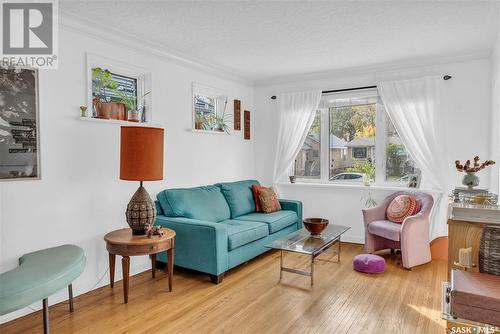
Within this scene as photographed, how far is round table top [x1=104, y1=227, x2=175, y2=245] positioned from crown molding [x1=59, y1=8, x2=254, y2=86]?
1.89m

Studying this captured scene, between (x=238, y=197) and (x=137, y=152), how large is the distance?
183 centimetres

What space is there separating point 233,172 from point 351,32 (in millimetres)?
2702

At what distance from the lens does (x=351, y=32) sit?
317cm

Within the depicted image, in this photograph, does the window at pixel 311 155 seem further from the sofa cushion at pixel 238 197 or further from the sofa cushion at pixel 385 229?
the sofa cushion at pixel 385 229

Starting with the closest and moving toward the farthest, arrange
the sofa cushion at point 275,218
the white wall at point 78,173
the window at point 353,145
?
1. the white wall at point 78,173
2. the sofa cushion at point 275,218
3. the window at point 353,145

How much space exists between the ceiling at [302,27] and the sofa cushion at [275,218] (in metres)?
2.04

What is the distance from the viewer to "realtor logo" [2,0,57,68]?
2.50m

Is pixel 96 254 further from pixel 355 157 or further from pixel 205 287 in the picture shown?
pixel 355 157

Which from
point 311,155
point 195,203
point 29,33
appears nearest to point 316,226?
point 195,203

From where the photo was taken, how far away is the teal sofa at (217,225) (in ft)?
10.4

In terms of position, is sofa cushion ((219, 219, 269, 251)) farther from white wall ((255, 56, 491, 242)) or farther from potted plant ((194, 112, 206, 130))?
white wall ((255, 56, 491, 242))

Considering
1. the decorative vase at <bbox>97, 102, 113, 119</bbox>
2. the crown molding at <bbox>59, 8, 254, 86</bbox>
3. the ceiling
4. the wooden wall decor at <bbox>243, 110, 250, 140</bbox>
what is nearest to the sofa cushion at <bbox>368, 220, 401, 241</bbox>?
the ceiling

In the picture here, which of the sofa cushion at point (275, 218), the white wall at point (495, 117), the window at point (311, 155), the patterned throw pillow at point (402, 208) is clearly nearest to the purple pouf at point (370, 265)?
the patterned throw pillow at point (402, 208)

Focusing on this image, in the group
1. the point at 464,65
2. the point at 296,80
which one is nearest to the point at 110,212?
the point at 296,80
